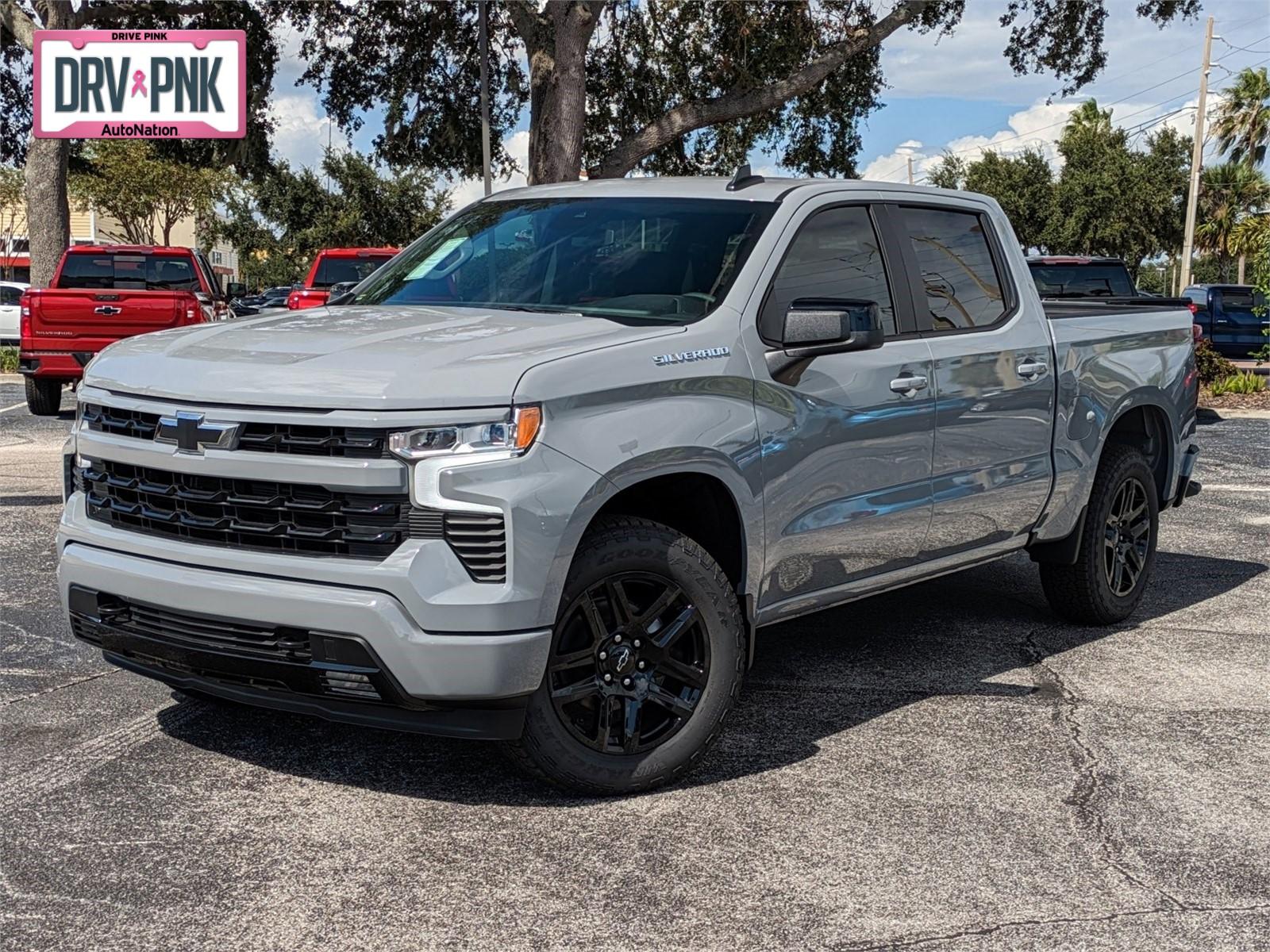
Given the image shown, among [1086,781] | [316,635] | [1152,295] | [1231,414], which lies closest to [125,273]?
[1152,295]

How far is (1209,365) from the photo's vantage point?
2131cm

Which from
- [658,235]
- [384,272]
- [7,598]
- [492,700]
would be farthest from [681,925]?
[7,598]

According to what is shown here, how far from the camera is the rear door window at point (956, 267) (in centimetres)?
615

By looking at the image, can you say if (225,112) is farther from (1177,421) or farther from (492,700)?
(492,700)

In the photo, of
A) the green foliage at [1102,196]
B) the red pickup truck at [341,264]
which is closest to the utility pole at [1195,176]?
the green foliage at [1102,196]

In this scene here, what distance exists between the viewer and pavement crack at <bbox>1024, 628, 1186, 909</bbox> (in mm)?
4309

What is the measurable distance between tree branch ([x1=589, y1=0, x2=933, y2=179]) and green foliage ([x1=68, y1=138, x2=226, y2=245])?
40.2 m

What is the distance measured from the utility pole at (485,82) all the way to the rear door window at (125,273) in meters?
5.78

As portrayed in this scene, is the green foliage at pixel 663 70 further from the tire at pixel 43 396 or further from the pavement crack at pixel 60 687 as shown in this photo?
the pavement crack at pixel 60 687

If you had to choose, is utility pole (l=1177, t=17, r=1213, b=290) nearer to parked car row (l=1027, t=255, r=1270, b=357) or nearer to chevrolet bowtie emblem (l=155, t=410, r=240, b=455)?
parked car row (l=1027, t=255, r=1270, b=357)

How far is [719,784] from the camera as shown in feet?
16.2

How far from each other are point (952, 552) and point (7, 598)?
14.6 feet

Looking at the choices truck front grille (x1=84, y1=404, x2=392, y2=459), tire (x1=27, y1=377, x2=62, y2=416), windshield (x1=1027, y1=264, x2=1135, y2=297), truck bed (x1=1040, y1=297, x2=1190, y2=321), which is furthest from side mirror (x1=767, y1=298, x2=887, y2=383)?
tire (x1=27, y1=377, x2=62, y2=416)

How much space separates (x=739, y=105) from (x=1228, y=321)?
13.1 m
